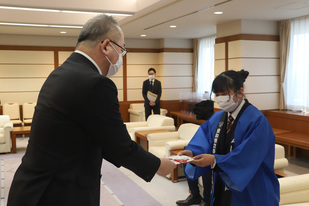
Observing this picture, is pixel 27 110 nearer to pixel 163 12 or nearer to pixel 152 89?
pixel 152 89

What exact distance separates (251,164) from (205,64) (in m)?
8.21

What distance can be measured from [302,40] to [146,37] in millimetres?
4965

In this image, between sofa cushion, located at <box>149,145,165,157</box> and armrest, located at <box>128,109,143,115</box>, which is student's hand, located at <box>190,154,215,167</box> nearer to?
sofa cushion, located at <box>149,145,165,157</box>

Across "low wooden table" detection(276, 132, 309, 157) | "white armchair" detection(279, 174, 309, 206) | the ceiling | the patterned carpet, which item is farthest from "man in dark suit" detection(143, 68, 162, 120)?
"white armchair" detection(279, 174, 309, 206)

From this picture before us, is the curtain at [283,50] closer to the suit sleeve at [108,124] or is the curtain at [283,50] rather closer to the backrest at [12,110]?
the suit sleeve at [108,124]

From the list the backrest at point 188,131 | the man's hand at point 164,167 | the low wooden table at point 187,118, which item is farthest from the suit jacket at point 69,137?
the low wooden table at point 187,118

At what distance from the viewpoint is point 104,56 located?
148cm

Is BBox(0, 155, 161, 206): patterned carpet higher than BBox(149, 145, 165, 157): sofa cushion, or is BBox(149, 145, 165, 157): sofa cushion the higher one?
BBox(149, 145, 165, 157): sofa cushion

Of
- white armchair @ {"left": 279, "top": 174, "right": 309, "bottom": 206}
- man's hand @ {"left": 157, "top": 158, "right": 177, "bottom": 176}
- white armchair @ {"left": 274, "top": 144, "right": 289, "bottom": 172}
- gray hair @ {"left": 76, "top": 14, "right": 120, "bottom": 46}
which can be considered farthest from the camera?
white armchair @ {"left": 274, "top": 144, "right": 289, "bottom": 172}

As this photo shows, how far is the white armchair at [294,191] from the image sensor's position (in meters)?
2.86

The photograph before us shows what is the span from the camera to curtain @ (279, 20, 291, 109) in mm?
7102

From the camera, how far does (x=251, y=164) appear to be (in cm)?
201

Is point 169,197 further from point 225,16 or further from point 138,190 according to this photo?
point 225,16

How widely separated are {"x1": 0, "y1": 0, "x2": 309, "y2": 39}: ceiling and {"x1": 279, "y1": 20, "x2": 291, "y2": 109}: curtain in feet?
0.92
